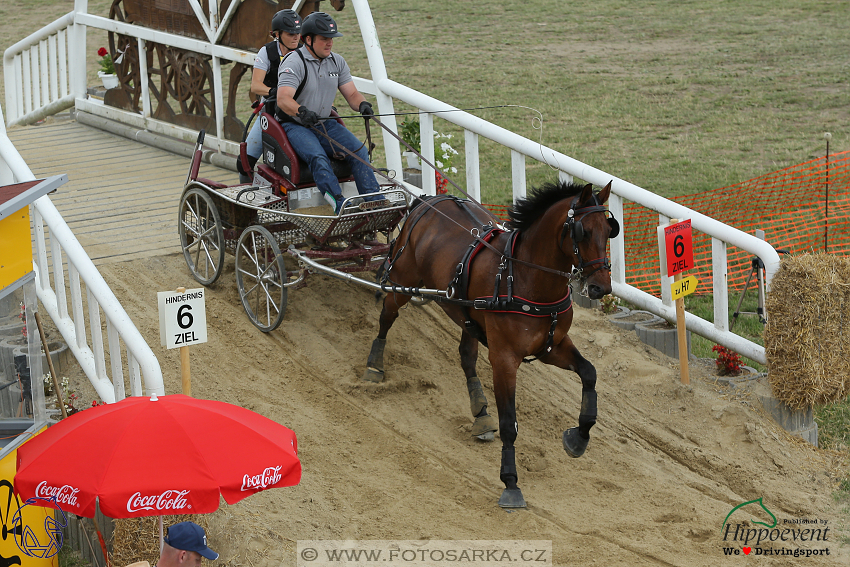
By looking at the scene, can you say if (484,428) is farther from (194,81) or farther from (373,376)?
(194,81)

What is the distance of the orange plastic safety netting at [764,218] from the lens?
1038 centimetres

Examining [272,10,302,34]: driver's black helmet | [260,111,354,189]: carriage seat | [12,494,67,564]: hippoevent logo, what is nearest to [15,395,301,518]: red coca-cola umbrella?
[12,494,67,564]: hippoevent logo

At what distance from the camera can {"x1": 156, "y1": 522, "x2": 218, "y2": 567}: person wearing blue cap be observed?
410 cm

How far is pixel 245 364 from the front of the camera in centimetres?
764

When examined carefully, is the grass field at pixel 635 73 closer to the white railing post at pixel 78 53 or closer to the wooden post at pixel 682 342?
the white railing post at pixel 78 53

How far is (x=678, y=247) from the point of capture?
736cm

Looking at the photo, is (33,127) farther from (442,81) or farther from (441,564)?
(441,564)

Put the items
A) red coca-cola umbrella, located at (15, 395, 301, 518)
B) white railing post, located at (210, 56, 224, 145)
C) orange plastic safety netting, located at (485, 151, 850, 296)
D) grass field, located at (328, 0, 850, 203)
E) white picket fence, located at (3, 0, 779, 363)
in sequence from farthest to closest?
grass field, located at (328, 0, 850, 203) < white railing post, located at (210, 56, 224, 145) < orange plastic safety netting, located at (485, 151, 850, 296) < white picket fence, located at (3, 0, 779, 363) < red coca-cola umbrella, located at (15, 395, 301, 518)

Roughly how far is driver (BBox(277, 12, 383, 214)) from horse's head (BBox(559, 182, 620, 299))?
8.27 feet

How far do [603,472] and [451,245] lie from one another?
1.90 meters

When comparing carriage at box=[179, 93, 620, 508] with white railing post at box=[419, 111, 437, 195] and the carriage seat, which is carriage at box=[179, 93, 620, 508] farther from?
white railing post at box=[419, 111, 437, 195]

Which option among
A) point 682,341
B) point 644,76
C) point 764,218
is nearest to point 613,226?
point 682,341

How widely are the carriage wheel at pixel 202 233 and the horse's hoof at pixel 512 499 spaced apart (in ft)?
11.7
